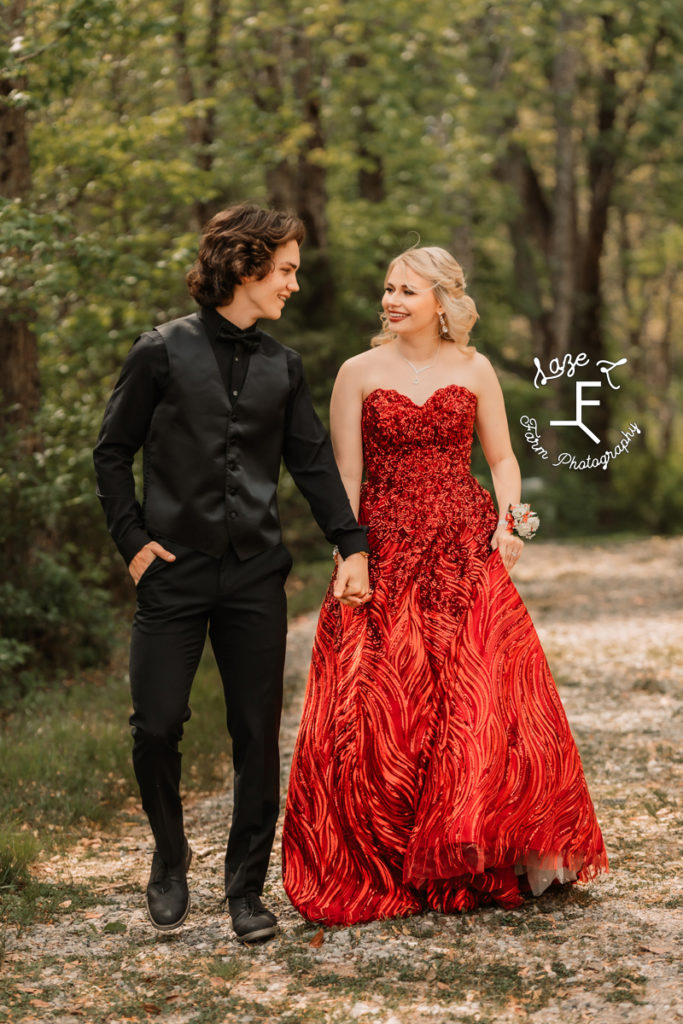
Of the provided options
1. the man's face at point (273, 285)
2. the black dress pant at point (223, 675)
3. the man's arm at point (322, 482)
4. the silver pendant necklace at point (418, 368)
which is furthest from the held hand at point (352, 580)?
the man's face at point (273, 285)

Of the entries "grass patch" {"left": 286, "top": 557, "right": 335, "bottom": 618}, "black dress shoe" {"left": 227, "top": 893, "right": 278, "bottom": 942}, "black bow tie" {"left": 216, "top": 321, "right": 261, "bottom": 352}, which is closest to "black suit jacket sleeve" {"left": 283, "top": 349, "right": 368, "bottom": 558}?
"black bow tie" {"left": 216, "top": 321, "right": 261, "bottom": 352}

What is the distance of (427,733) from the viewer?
440cm

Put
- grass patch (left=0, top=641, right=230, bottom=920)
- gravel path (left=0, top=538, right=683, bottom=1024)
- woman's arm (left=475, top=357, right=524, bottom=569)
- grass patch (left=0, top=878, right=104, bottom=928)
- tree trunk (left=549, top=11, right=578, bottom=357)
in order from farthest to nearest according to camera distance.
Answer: tree trunk (left=549, top=11, right=578, bottom=357) → grass patch (left=0, top=641, right=230, bottom=920) → woman's arm (left=475, top=357, right=524, bottom=569) → grass patch (left=0, top=878, right=104, bottom=928) → gravel path (left=0, top=538, right=683, bottom=1024)

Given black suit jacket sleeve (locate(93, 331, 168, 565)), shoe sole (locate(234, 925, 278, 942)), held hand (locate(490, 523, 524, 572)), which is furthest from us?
held hand (locate(490, 523, 524, 572))

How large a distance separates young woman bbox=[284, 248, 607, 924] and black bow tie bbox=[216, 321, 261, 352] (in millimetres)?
561

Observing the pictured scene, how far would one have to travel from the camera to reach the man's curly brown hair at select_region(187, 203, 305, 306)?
396 cm

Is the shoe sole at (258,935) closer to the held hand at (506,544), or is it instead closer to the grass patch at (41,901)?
the grass patch at (41,901)

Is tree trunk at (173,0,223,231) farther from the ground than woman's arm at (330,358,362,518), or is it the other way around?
tree trunk at (173,0,223,231)

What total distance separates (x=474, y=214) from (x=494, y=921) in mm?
19734

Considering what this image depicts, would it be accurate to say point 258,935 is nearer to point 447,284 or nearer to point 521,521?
point 521,521

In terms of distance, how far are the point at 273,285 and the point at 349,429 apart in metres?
0.75

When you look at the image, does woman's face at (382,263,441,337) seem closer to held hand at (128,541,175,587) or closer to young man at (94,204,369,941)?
young man at (94,204,369,941)

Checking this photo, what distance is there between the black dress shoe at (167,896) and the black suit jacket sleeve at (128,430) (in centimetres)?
111

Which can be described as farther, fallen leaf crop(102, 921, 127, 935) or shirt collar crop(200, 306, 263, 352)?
fallen leaf crop(102, 921, 127, 935)
